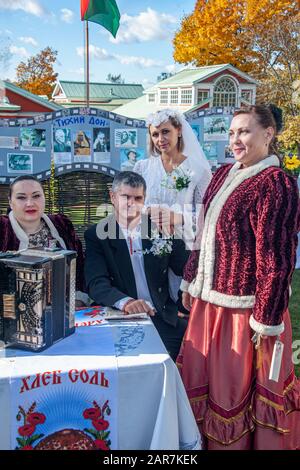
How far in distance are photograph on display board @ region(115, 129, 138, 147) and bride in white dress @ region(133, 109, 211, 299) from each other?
0.88 m

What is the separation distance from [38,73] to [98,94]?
36.9ft

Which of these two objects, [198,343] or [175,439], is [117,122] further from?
[175,439]

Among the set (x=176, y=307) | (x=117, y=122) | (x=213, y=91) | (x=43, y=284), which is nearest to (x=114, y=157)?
(x=117, y=122)

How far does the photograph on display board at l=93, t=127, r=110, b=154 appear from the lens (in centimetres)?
411

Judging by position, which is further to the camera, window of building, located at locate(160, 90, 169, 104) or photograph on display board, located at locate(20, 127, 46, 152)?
window of building, located at locate(160, 90, 169, 104)

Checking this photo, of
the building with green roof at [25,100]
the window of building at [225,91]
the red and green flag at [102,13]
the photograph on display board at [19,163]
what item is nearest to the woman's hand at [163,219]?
the photograph on display board at [19,163]

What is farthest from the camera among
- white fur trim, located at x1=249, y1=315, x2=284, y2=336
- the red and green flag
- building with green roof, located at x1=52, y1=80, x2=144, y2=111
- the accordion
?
building with green roof, located at x1=52, y1=80, x2=144, y2=111

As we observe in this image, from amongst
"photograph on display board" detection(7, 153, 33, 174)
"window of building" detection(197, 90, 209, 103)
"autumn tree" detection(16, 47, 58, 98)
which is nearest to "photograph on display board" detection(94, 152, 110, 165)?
"photograph on display board" detection(7, 153, 33, 174)

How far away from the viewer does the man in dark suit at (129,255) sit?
246 cm

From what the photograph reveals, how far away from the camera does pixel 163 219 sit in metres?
2.67

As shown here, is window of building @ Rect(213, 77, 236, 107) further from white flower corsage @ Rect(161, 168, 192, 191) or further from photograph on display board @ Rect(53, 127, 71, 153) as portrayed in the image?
white flower corsage @ Rect(161, 168, 192, 191)

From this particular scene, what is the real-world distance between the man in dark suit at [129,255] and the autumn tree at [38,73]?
2742cm

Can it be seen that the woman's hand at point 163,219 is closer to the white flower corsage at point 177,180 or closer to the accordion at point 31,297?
the white flower corsage at point 177,180

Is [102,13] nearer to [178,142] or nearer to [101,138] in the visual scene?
[101,138]
